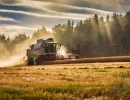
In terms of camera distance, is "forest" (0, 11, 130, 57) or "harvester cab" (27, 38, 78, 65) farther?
"forest" (0, 11, 130, 57)

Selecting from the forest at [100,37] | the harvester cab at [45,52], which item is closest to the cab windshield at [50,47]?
the harvester cab at [45,52]


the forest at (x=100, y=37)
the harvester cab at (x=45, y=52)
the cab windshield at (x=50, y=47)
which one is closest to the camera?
the harvester cab at (x=45, y=52)

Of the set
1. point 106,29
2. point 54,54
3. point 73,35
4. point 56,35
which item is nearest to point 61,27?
point 56,35

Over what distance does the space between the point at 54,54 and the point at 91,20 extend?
96582 mm

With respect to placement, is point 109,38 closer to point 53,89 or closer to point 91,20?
point 91,20

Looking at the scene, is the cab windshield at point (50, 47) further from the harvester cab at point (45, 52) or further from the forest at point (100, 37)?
the forest at point (100, 37)

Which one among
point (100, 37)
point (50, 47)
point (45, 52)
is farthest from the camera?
point (100, 37)

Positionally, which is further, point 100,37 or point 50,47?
point 100,37

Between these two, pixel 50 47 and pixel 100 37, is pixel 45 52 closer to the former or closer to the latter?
pixel 50 47

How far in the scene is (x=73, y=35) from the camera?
6235 inches

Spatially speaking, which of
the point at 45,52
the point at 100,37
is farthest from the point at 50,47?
the point at 100,37

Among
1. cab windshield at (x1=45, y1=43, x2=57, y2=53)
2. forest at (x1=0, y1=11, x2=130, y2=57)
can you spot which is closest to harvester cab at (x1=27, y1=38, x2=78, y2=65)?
cab windshield at (x1=45, y1=43, x2=57, y2=53)

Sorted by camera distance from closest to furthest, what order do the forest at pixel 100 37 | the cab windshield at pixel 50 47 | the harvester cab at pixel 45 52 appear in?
1. the harvester cab at pixel 45 52
2. the cab windshield at pixel 50 47
3. the forest at pixel 100 37

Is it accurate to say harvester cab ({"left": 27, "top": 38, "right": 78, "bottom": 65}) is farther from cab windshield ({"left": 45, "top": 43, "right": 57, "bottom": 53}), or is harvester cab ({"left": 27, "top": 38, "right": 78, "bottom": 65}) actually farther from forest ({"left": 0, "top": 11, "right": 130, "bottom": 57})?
forest ({"left": 0, "top": 11, "right": 130, "bottom": 57})
